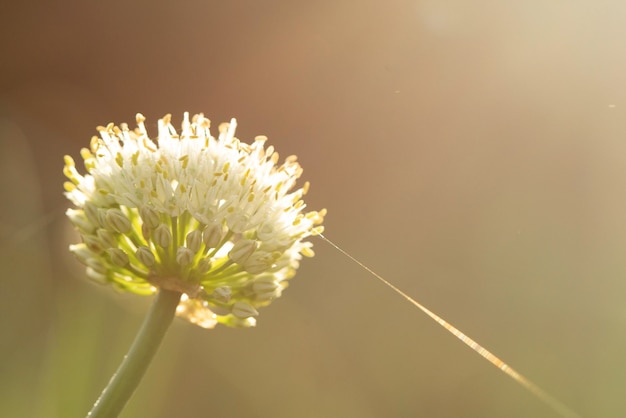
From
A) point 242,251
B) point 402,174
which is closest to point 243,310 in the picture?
point 242,251

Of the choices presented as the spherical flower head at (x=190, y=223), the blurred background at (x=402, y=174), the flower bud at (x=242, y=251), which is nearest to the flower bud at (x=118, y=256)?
the spherical flower head at (x=190, y=223)

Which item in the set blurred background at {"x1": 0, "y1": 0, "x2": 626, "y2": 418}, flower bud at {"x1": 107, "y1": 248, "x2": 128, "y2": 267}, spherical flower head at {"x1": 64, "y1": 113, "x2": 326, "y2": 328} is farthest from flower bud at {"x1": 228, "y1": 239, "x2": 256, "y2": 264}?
blurred background at {"x1": 0, "y1": 0, "x2": 626, "y2": 418}

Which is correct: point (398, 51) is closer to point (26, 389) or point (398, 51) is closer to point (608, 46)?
point (608, 46)

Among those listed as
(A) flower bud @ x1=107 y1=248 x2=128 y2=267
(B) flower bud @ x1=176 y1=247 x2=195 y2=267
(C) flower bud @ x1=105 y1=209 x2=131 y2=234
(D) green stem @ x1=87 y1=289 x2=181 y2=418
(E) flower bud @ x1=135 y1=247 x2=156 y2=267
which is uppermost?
(C) flower bud @ x1=105 y1=209 x2=131 y2=234

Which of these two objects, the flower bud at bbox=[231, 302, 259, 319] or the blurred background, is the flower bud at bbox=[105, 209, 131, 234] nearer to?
the flower bud at bbox=[231, 302, 259, 319]

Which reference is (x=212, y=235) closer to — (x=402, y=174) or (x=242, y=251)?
(x=242, y=251)

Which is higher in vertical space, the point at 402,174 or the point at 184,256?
the point at 402,174
